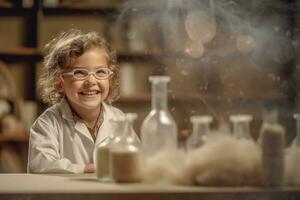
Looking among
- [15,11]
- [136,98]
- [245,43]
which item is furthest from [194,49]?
[15,11]

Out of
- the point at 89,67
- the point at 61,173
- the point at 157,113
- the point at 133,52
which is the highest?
the point at 133,52

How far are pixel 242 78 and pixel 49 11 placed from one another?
129cm

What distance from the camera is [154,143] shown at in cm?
139

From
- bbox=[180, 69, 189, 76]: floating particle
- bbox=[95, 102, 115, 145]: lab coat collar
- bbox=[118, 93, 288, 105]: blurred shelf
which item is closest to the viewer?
bbox=[95, 102, 115, 145]: lab coat collar

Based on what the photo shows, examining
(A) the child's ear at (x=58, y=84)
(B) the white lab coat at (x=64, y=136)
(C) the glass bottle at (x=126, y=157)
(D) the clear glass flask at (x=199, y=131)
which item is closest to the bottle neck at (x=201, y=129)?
(D) the clear glass flask at (x=199, y=131)

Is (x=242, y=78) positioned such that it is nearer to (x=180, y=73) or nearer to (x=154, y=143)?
(x=180, y=73)

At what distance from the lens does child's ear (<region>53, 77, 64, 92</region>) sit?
7.46 feet

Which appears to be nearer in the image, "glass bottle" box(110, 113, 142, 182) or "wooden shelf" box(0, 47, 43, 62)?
"glass bottle" box(110, 113, 142, 182)

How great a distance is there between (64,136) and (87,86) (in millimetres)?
184

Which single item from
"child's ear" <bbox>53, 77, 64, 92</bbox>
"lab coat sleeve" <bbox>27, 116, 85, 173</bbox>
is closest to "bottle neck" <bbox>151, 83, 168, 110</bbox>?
"lab coat sleeve" <bbox>27, 116, 85, 173</bbox>

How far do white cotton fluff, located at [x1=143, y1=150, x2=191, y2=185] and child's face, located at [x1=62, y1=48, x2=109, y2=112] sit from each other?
32.3 inches

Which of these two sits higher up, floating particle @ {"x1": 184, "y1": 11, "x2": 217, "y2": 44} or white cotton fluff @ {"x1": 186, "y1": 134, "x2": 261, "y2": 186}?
floating particle @ {"x1": 184, "y1": 11, "x2": 217, "y2": 44}

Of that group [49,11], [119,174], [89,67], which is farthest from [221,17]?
[119,174]

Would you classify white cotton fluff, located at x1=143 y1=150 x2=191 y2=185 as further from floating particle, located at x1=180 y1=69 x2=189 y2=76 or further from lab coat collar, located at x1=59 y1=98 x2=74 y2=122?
floating particle, located at x1=180 y1=69 x2=189 y2=76
